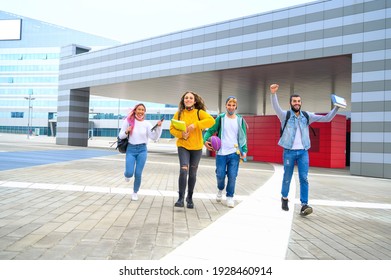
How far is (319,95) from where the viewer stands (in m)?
27.1

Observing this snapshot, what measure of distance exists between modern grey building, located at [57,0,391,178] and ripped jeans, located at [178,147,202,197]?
38.9 ft

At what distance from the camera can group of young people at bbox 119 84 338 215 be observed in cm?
489

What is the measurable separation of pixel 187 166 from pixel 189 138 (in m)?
0.44

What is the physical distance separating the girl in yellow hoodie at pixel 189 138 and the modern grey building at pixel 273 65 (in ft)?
38.7

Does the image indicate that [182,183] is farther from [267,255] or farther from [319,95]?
[319,95]

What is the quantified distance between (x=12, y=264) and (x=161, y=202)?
10.1 feet

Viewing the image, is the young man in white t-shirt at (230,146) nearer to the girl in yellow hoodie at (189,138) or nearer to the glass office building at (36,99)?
the girl in yellow hoodie at (189,138)

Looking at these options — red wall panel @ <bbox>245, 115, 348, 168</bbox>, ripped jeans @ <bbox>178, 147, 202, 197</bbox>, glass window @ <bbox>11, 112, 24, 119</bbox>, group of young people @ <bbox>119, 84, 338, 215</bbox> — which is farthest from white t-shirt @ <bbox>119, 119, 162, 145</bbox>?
glass window @ <bbox>11, 112, 24, 119</bbox>

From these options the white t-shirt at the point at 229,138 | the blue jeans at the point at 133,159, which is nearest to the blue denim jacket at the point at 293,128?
the white t-shirt at the point at 229,138

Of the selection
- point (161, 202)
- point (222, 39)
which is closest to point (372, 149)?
point (222, 39)

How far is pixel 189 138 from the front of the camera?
16.0 ft

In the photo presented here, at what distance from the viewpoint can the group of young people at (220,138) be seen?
4891 millimetres

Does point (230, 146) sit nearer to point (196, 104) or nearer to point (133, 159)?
point (196, 104)

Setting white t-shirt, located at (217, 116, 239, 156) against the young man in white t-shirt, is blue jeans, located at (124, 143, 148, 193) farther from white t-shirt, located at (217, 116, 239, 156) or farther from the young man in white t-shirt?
white t-shirt, located at (217, 116, 239, 156)
